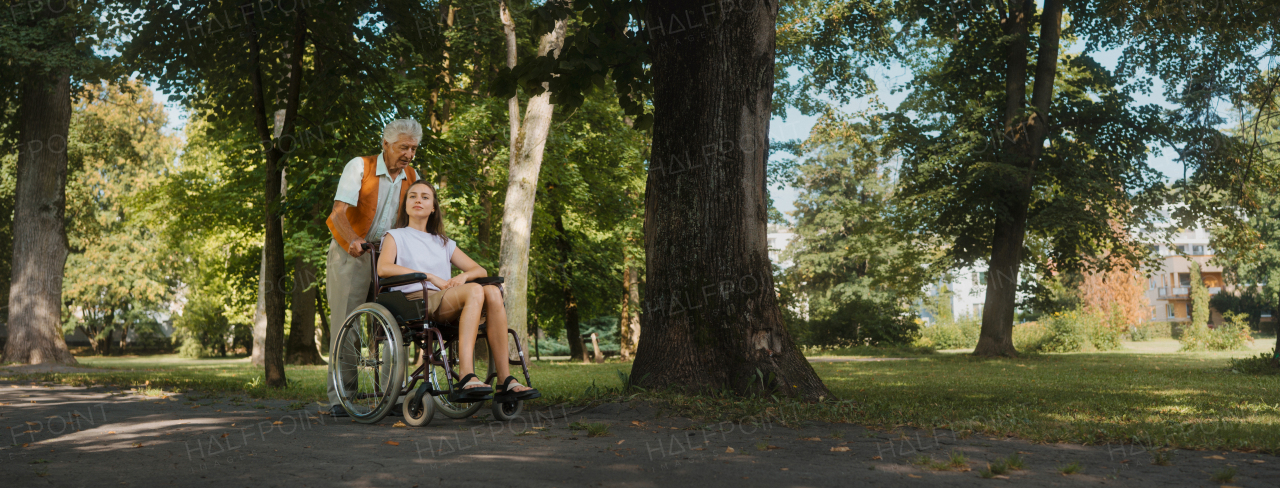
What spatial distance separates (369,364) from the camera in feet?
18.1

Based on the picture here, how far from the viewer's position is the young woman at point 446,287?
16.5 feet

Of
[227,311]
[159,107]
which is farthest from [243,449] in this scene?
[159,107]

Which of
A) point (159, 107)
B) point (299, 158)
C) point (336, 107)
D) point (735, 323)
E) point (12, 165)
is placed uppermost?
point (159, 107)

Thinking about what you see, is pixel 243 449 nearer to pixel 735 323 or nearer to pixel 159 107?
pixel 735 323

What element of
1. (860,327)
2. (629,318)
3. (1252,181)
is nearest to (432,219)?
(1252,181)

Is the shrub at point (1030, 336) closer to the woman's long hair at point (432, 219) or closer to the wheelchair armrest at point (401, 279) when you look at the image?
the woman's long hair at point (432, 219)

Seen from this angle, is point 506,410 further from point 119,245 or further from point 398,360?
point 119,245

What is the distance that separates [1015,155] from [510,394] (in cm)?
1632

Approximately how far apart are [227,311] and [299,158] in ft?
84.6

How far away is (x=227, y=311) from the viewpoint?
1227 inches

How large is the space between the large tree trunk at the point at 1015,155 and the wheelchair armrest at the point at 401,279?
1631 centimetres

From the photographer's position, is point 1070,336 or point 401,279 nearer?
point 401,279

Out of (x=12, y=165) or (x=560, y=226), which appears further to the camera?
(x=560, y=226)

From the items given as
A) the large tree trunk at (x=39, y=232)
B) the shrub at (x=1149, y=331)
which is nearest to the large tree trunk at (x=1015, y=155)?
the large tree trunk at (x=39, y=232)
